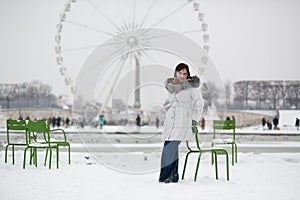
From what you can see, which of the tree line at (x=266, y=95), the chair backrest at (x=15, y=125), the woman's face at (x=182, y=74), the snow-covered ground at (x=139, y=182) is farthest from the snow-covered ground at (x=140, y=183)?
the tree line at (x=266, y=95)

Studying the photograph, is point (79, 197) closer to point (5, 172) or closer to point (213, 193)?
point (213, 193)

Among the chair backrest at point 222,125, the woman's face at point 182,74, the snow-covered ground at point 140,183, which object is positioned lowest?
the snow-covered ground at point 140,183

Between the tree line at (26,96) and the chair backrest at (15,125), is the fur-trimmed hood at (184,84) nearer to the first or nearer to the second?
the chair backrest at (15,125)

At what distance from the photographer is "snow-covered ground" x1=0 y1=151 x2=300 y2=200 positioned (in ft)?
17.1

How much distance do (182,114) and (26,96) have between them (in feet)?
214

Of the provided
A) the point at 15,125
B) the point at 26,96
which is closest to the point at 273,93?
the point at 26,96

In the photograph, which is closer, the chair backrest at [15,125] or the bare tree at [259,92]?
the chair backrest at [15,125]

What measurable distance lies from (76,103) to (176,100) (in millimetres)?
14782

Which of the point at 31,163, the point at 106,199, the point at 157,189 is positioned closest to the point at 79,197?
the point at 106,199

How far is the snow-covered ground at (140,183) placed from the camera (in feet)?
17.1

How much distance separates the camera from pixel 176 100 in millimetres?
6156

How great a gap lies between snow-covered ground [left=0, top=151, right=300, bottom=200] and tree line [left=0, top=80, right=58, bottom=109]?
5856 cm

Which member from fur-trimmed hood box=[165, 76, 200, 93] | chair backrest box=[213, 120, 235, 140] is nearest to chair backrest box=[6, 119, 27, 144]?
fur-trimmed hood box=[165, 76, 200, 93]

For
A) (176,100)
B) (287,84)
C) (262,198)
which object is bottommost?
(262,198)
